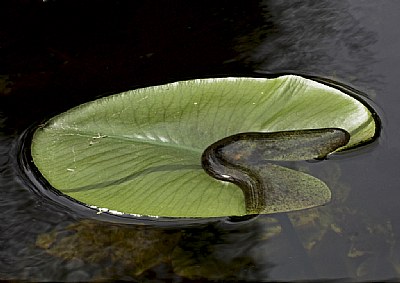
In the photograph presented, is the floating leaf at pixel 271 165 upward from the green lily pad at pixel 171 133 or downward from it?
downward

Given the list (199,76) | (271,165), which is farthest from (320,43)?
(271,165)

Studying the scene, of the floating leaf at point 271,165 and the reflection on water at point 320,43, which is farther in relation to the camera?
the reflection on water at point 320,43

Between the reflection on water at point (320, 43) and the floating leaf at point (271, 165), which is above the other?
the reflection on water at point (320, 43)

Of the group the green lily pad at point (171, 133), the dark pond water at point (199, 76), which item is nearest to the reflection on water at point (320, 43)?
the dark pond water at point (199, 76)

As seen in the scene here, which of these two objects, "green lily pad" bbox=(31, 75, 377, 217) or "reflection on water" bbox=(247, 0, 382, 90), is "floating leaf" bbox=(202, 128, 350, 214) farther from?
"reflection on water" bbox=(247, 0, 382, 90)

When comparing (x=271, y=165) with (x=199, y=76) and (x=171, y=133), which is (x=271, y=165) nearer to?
(x=171, y=133)

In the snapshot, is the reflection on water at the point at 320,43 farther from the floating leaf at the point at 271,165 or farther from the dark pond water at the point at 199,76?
the floating leaf at the point at 271,165
